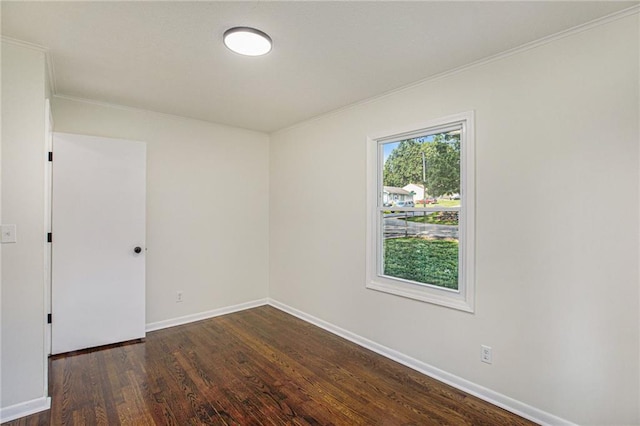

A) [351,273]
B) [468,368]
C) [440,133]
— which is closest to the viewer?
[468,368]

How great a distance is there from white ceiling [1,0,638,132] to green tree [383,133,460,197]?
22.0 inches

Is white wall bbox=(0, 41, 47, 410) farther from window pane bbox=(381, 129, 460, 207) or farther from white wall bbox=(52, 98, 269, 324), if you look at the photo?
window pane bbox=(381, 129, 460, 207)

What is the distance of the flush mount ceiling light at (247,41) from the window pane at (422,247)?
6.19 feet

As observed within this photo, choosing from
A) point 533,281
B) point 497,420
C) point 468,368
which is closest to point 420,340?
point 468,368

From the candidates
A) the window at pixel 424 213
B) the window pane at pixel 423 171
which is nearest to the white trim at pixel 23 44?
the window at pixel 424 213

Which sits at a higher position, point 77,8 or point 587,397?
point 77,8

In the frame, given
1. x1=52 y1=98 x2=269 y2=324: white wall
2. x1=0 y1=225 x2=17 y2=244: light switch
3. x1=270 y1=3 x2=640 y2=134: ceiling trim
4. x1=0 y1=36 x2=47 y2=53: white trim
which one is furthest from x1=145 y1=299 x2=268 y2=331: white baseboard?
x1=270 y1=3 x2=640 y2=134: ceiling trim

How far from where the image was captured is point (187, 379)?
104 inches

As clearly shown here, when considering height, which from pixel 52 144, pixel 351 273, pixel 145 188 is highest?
pixel 52 144

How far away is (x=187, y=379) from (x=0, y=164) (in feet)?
6.71

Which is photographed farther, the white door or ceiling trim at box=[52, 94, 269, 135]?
ceiling trim at box=[52, 94, 269, 135]

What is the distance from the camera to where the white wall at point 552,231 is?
1859 mm

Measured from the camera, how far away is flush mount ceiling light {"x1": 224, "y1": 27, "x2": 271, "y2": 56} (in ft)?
6.70

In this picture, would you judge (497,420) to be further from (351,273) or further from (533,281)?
(351,273)
